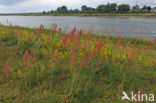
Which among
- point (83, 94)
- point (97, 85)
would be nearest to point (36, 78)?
point (83, 94)

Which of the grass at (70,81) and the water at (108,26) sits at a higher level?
the water at (108,26)

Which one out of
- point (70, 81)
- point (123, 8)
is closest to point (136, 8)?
point (123, 8)

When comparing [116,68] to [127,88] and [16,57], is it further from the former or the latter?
[16,57]

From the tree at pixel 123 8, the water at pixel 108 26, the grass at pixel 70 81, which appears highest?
the tree at pixel 123 8

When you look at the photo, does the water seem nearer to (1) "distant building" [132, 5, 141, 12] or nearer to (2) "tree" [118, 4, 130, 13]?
(2) "tree" [118, 4, 130, 13]

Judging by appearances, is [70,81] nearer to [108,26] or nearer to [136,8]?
[108,26]

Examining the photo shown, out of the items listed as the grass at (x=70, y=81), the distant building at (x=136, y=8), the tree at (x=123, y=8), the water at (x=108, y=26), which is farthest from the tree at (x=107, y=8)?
the grass at (x=70, y=81)

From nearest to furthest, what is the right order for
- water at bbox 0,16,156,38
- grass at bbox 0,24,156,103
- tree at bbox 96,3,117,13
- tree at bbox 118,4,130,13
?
1. grass at bbox 0,24,156,103
2. water at bbox 0,16,156,38
3. tree at bbox 96,3,117,13
4. tree at bbox 118,4,130,13

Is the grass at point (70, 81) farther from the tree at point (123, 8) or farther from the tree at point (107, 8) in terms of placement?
the tree at point (123, 8)

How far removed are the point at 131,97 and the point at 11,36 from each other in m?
4.35

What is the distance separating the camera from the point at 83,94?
6.92ft

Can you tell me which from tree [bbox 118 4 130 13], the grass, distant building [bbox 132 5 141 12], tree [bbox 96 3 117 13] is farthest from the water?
distant building [bbox 132 5 141 12]

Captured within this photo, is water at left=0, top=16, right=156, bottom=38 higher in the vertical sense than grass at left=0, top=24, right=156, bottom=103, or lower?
higher

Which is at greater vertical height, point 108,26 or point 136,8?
point 136,8
